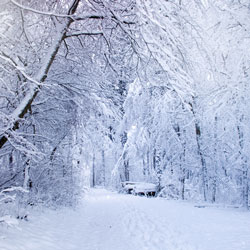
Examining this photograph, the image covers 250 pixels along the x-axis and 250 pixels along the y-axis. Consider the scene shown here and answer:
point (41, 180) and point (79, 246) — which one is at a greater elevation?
point (41, 180)

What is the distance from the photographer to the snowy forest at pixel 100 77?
3346 mm

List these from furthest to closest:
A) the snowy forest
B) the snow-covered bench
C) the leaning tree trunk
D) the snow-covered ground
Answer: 1. the snow-covered bench
2. the snow-covered ground
3. the leaning tree trunk
4. the snowy forest

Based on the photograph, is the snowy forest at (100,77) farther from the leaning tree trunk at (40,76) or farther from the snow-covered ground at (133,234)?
the snow-covered ground at (133,234)

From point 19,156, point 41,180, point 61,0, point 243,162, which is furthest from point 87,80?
point 243,162

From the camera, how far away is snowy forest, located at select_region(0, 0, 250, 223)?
132 inches

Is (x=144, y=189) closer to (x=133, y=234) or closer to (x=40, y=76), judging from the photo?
(x=133, y=234)

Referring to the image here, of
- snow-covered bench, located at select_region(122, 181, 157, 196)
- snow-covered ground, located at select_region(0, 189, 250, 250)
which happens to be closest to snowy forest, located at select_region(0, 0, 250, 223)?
snow-covered ground, located at select_region(0, 189, 250, 250)

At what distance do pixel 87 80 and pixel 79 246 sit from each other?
3.46m

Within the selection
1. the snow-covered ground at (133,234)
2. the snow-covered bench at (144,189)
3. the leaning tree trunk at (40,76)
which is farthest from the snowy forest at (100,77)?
the snow-covered bench at (144,189)

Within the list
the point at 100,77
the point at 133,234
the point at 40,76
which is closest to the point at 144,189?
the point at 133,234

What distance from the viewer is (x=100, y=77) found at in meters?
5.48

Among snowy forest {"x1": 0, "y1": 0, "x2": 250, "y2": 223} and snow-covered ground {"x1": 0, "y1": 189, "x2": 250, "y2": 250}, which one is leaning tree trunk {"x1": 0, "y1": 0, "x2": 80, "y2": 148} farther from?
snow-covered ground {"x1": 0, "y1": 189, "x2": 250, "y2": 250}

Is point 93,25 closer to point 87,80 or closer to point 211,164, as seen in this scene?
point 87,80

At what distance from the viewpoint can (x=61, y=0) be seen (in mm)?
4820
